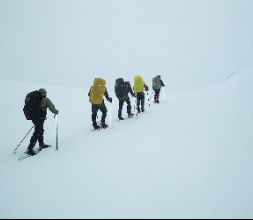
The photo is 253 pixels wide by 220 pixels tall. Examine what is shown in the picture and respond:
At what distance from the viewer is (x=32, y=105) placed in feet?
30.7

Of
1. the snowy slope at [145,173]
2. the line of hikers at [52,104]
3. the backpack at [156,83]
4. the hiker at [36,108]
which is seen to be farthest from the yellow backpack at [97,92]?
the backpack at [156,83]

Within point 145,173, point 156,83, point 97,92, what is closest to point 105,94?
point 97,92

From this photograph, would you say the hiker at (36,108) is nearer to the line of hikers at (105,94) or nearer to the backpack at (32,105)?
the backpack at (32,105)

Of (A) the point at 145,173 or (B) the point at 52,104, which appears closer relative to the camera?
(A) the point at 145,173

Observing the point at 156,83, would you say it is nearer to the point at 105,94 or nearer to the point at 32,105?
the point at 105,94

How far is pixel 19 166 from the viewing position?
328 inches

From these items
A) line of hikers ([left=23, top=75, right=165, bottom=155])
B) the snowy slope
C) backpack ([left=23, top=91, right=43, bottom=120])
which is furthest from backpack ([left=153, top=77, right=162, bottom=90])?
backpack ([left=23, top=91, right=43, bottom=120])

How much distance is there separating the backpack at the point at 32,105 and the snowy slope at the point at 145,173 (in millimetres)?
1294

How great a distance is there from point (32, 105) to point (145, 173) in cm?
476

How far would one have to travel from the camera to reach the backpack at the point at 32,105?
9.34 metres

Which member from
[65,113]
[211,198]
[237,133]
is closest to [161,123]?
[237,133]

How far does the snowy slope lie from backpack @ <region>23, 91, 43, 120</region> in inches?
50.9

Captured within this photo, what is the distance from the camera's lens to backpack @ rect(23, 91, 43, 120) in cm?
934

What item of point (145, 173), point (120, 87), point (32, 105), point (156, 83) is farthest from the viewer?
point (156, 83)
